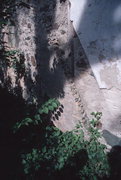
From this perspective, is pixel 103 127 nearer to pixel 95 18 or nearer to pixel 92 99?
pixel 92 99

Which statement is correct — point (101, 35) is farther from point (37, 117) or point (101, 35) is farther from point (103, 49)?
point (37, 117)

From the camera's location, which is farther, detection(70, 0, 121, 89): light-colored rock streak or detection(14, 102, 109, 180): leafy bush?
detection(14, 102, 109, 180): leafy bush

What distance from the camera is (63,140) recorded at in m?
3.01

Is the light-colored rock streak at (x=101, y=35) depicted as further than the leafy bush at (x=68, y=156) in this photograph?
No

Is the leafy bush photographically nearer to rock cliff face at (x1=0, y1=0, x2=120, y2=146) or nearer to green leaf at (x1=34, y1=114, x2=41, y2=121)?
green leaf at (x1=34, y1=114, x2=41, y2=121)

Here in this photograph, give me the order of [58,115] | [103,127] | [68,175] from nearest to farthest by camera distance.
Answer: [68,175]
[103,127]
[58,115]

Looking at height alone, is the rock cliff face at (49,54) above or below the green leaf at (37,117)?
above

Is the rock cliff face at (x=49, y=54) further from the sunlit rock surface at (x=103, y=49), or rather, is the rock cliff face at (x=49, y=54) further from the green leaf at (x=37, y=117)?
the green leaf at (x=37, y=117)

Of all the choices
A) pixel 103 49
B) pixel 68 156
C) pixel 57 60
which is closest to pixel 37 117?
pixel 68 156

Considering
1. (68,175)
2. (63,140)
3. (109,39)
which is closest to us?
(109,39)

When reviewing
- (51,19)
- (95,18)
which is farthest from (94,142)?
(51,19)

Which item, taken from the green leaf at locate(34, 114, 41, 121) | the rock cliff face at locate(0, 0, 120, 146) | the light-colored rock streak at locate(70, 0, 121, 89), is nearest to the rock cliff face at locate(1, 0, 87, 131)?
the rock cliff face at locate(0, 0, 120, 146)

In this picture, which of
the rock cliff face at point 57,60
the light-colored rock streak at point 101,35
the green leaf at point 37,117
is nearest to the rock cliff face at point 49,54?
the rock cliff face at point 57,60

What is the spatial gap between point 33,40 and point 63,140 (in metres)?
1.59
